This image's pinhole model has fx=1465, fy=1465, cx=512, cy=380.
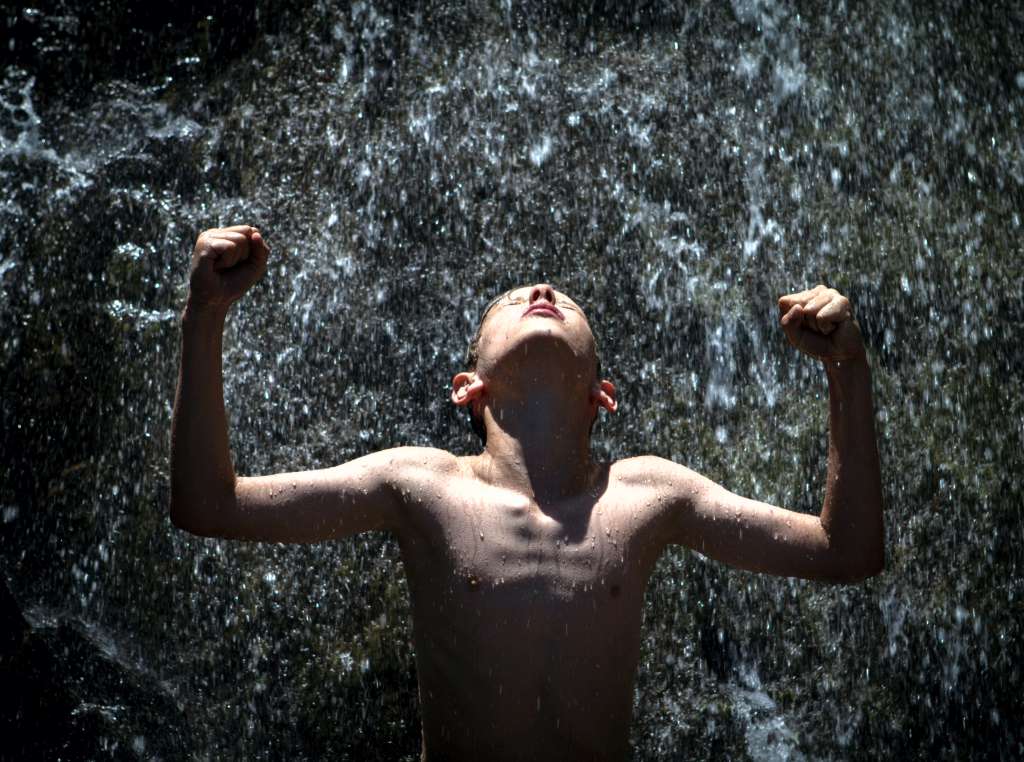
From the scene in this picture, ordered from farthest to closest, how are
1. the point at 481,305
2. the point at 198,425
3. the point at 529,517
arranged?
the point at 481,305
the point at 529,517
the point at 198,425

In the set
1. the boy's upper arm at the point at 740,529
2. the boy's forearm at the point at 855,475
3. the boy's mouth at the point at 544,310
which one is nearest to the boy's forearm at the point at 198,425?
the boy's mouth at the point at 544,310

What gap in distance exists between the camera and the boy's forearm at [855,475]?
10.2ft

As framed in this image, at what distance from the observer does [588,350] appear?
3350 mm

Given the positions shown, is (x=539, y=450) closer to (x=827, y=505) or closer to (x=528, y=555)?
(x=528, y=555)

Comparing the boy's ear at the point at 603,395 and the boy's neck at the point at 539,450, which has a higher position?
the boy's ear at the point at 603,395

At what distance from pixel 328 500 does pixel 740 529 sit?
914 mm

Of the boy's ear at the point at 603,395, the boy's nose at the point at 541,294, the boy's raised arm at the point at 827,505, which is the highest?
the boy's nose at the point at 541,294

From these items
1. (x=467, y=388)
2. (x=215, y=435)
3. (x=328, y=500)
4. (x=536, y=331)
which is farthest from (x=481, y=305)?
(x=215, y=435)

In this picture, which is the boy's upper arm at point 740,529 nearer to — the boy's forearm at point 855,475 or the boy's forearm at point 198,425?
the boy's forearm at point 855,475

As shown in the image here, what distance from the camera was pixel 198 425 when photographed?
3.05m

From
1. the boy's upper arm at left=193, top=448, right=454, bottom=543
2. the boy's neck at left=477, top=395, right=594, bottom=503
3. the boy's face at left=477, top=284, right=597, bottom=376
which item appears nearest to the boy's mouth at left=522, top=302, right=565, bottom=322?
the boy's face at left=477, top=284, right=597, bottom=376

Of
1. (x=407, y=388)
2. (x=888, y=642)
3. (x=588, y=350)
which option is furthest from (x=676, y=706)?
(x=588, y=350)

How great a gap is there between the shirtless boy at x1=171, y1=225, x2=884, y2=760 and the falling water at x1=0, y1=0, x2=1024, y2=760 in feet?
4.29

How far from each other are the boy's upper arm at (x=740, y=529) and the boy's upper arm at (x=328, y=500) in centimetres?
53
